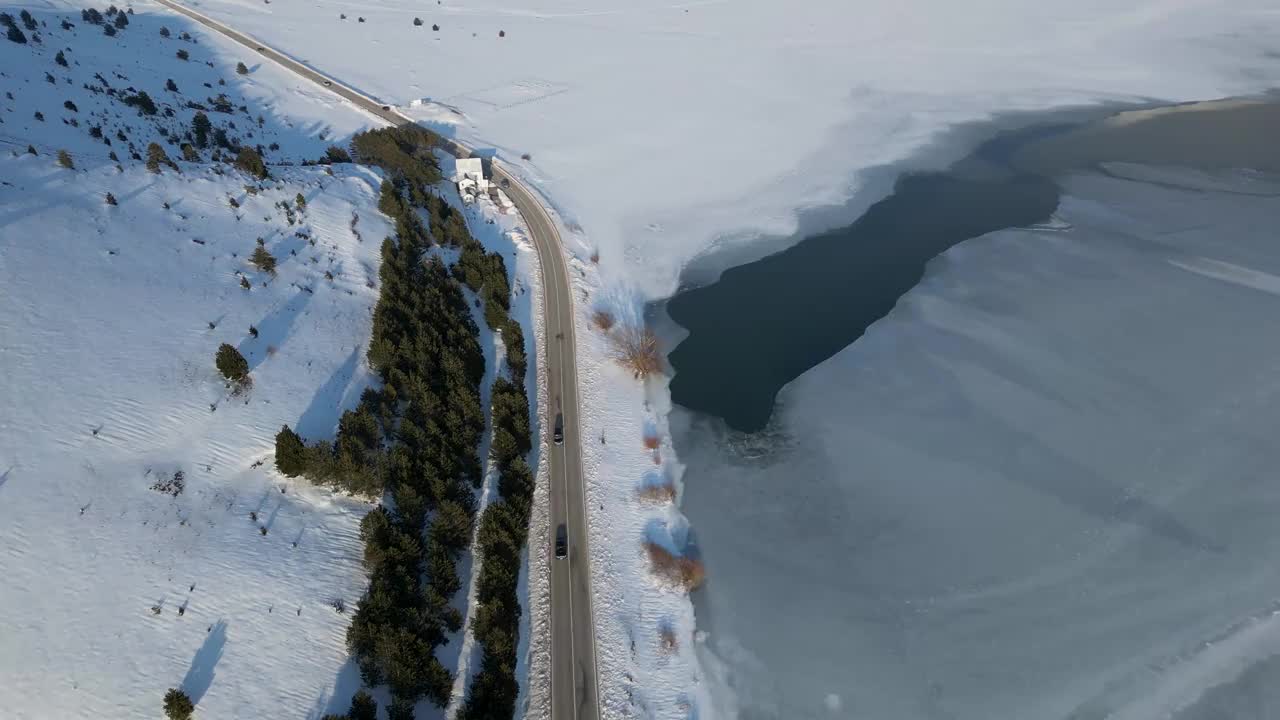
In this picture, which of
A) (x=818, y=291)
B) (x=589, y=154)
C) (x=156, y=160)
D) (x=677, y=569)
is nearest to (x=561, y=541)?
(x=677, y=569)

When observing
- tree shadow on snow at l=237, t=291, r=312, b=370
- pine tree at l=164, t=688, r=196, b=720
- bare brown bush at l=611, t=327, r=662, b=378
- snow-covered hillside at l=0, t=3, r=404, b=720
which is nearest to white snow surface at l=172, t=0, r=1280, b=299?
bare brown bush at l=611, t=327, r=662, b=378

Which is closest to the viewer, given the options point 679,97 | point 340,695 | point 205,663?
point 205,663

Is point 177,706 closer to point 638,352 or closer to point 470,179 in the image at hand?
point 638,352

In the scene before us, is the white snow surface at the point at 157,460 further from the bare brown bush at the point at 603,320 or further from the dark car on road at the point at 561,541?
the bare brown bush at the point at 603,320

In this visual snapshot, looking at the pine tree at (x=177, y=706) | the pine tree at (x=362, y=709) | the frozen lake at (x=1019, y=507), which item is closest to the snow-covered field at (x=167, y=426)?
the pine tree at (x=177, y=706)

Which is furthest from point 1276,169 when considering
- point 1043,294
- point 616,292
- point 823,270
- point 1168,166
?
point 616,292

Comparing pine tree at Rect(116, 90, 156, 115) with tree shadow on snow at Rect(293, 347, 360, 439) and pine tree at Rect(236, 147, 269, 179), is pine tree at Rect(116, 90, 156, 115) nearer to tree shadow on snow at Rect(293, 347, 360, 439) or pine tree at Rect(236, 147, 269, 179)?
pine tree at Rect(236, 147, 269, 179)
